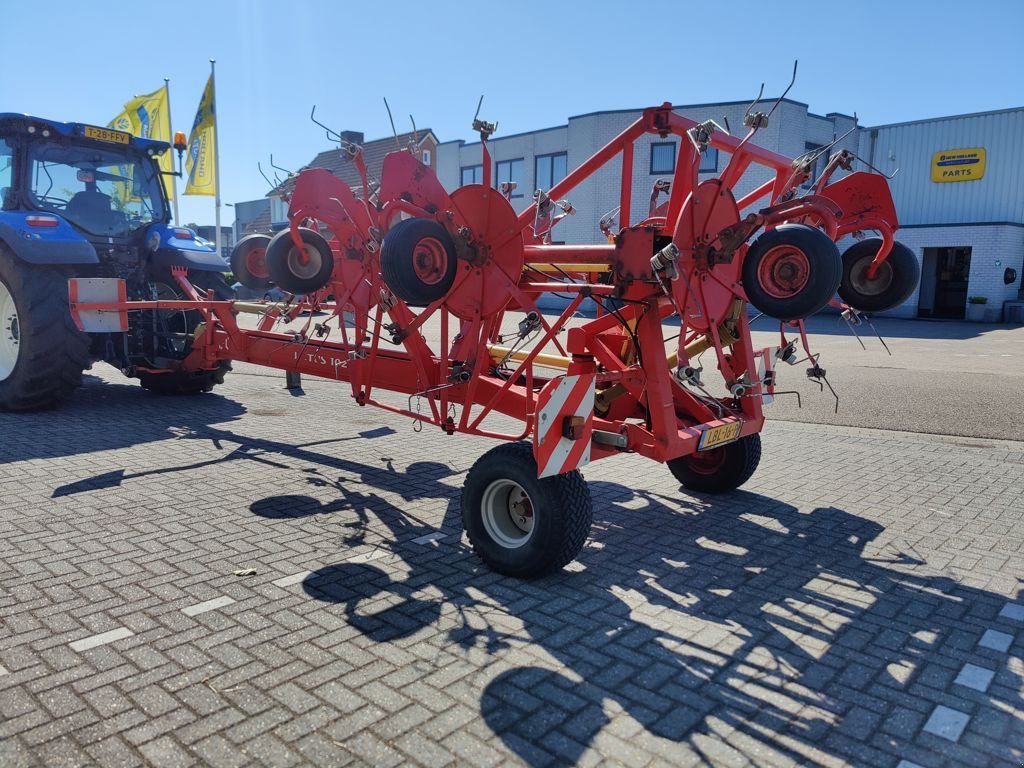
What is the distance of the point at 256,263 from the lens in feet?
24.5

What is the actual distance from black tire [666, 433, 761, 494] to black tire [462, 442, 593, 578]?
6.25 ft

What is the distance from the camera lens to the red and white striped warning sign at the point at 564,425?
4055 millimetres

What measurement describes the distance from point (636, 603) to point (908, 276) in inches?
99.3

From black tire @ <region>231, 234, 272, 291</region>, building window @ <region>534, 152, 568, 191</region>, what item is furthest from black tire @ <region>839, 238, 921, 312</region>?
building window @ <region>534, 152, 568, 191</region>

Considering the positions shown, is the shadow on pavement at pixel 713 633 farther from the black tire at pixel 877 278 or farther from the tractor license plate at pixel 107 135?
the tractor license plate at pixel 107 135

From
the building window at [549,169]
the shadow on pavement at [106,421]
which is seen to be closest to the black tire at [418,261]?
the shadow on pavement at [106,421]

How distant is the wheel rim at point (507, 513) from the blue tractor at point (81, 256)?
5.27 m

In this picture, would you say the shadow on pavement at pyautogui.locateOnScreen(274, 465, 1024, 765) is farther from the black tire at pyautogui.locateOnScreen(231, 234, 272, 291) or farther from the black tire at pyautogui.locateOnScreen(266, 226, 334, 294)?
the black tire at pyautogui.locateOnScreen(231, 234, 272, 291)

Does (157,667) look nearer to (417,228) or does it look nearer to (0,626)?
(0,626)

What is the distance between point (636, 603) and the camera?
13.0 feet

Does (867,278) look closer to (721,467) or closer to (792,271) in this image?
(792,271)

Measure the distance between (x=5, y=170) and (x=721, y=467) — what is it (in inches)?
305

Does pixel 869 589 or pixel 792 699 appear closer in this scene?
pixel 792 699

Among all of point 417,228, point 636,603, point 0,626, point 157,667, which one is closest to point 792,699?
point 636,603
